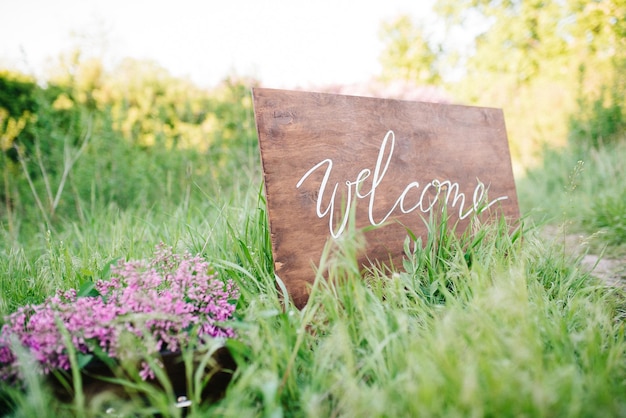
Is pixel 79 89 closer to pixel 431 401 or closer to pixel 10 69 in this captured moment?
pixel 10 69

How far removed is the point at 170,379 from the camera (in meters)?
1.01

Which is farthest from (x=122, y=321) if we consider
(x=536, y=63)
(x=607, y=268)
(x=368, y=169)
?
(x=536, y=63)

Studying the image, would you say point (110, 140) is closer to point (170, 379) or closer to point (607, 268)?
point (170, 379)

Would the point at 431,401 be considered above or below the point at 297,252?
below

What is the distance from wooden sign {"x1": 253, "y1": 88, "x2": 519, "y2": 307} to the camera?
1439mm

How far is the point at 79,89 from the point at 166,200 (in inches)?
98.7

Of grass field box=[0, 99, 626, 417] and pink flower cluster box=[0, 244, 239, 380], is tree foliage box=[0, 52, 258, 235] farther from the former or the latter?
pink flower cluster box=[0, 244, 239, 380]

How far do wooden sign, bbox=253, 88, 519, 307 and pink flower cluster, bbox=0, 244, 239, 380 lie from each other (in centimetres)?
33

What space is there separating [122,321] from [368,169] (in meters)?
1.13

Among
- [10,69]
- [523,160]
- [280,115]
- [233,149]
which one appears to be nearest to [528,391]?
[280,115]

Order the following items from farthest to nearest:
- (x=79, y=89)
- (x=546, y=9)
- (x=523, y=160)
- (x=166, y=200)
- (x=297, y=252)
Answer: (x=546, y=9) < (x=523, y=160) < (x=79, y=89) < (x=166, y=200) < (x=297, y=252)

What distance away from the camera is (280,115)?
4.86 feet

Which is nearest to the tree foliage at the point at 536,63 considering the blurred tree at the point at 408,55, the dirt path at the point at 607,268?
the blurred tree at the point at 408,55

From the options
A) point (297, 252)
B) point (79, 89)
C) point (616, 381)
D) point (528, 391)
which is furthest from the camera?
point (79, 89)
